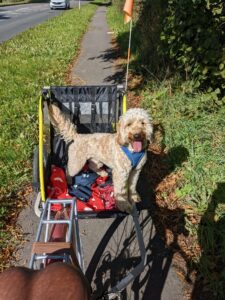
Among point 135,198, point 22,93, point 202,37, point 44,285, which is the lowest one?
point 135,198

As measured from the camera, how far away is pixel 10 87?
29.4ft

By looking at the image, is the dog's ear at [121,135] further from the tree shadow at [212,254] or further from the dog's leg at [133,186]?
the tree shadow at [212,254]

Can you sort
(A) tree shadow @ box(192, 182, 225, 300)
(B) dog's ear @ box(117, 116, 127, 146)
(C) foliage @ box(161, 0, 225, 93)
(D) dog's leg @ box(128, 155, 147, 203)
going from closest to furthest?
(A) tree shadow @ box(192, 182, 225, 300)
(B) dog's ear @ box(117, 116, 127, 146)
(D) dog's leg @ box(128, 155, 147, 203)
(C) foliage @ box(161, 0, 225, 93)

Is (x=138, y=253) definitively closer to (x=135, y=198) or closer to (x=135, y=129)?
(x=135, y=198)

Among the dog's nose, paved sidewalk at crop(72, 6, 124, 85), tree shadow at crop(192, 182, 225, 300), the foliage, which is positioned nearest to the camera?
tree shadow at crop(192, 182, 225, 300)

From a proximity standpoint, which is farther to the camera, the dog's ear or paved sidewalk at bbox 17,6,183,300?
the dog's ear

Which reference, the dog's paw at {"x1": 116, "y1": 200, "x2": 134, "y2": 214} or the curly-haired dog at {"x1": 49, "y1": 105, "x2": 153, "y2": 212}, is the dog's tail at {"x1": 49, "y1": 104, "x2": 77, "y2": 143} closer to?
the curly-haired dog at {"x1": 49, "y1": 105, "x2": 153, "y2": 212}

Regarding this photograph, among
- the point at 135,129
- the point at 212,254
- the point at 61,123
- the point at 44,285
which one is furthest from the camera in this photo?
the point at 61,123

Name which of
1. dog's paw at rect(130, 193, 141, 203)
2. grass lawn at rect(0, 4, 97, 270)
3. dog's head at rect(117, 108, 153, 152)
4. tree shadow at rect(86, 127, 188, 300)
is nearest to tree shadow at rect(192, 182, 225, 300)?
tree shadow at rect(86, 127, 188, 300)

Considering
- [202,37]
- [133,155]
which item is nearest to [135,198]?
[133,155]

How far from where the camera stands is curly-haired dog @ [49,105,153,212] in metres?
3.94

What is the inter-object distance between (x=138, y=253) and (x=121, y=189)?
2.87ft

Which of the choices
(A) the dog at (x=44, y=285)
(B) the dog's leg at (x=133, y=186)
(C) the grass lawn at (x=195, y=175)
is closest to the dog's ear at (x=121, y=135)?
(B) the dog's leg at (x=133, y=186)

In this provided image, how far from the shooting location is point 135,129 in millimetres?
3873
